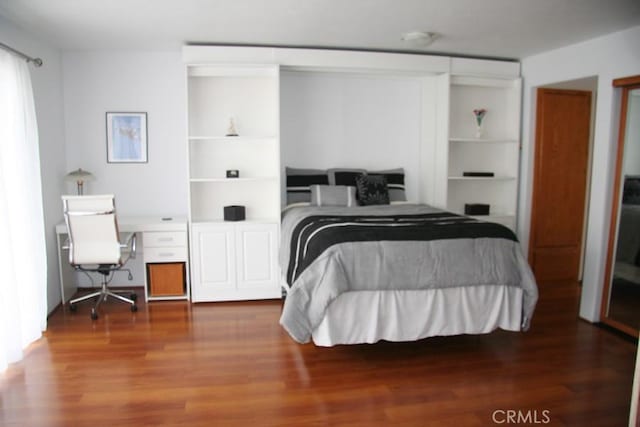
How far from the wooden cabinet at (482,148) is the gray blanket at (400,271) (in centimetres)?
175

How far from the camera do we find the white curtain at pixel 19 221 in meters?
3.09

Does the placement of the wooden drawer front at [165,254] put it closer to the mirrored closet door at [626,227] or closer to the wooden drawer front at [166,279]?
the wooden drawer front at [166,279]

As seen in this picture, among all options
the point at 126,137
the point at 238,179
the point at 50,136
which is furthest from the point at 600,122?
the point at 50,136

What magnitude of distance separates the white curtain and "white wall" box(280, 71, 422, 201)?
2255 millimetres

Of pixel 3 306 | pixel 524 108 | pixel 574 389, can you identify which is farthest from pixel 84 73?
pixel 574 389

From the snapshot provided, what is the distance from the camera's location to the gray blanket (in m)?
3.01

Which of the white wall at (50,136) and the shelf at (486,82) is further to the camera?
the shelf at (486,82)

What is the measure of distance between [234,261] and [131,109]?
1825mm

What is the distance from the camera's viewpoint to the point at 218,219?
15.3 ft

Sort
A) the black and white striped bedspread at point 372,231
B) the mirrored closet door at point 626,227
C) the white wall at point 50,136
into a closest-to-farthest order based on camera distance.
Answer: the black and white striped bedspread at point 372,231
the mirrored closet door at point 626,227
the white wall at point 50,136

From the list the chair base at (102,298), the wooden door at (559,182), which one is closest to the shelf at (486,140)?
the wooden door at (559,182)

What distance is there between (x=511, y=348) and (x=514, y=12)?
2.37m

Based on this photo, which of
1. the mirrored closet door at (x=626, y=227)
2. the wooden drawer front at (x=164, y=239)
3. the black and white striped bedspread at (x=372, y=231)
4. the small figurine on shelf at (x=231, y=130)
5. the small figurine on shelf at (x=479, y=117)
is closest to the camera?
the black and white striped bedspread at (x=372, y=231)

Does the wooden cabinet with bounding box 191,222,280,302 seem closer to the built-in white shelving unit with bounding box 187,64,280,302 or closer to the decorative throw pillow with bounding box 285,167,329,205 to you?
the built-in white shelving unit with bounding box 187,64,280,302
